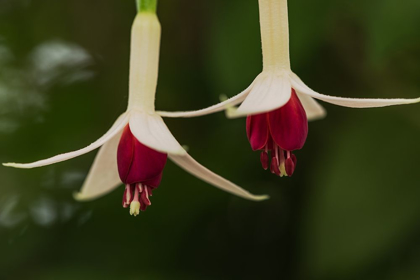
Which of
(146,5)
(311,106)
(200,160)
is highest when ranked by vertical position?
(146,5)

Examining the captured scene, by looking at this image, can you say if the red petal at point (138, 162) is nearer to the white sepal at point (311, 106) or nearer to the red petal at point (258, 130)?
the red petal at point (258, 130)

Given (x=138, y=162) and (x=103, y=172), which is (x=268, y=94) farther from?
(x=103, y=172)

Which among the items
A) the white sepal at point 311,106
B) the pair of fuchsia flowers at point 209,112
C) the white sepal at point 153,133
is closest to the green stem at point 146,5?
the pair of fuchsia flowers at point 209,112

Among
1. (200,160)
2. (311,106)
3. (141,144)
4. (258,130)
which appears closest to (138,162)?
(141,144)

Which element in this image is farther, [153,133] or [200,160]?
[200,160]

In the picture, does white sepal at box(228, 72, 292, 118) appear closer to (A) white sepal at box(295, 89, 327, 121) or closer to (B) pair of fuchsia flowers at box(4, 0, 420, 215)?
(B) pair of fuchsia flowers at box(4, 0, 420, 215)

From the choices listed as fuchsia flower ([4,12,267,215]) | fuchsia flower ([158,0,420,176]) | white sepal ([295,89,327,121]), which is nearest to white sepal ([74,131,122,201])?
fuchsia flower ([4,12,267,215])

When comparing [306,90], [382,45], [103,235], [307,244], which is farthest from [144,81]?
[103,235]
